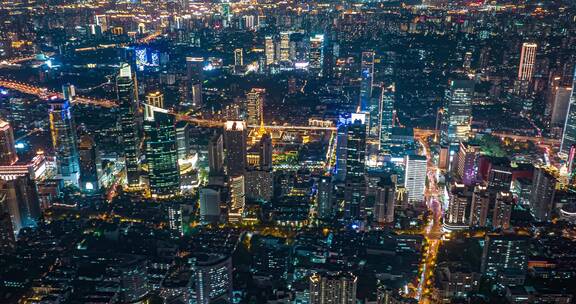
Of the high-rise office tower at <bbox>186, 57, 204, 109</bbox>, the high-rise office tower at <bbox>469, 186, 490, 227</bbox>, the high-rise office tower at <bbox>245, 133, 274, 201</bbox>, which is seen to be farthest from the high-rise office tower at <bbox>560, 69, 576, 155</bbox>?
the high-rise office tower at <bbox>186, 57, 204, 109</bbox>

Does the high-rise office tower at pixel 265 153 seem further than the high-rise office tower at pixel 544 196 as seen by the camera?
Yes

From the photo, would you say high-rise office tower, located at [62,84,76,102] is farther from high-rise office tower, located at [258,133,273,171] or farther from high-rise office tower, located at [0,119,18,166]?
high-rise office tower, located at [258,133,273,171]

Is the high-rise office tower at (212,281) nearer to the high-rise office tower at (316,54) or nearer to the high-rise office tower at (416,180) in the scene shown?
the high-rise office tower at (416,180)

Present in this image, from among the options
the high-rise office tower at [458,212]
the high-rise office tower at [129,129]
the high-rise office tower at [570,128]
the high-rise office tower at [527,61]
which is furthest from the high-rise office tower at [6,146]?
the high-rise office tower at [527,61]

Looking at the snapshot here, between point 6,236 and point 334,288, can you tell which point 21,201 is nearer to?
point 6,236

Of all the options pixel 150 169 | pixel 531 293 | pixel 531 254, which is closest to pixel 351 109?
pixel 150 169

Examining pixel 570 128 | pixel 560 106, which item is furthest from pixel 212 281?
pixel 560 106

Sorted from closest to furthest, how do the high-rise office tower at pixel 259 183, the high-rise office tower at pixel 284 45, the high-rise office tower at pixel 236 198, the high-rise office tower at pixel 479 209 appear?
the high-rise office tower at pixel 479 209 → the high-rise office tower at pixel 236 198 → the high-rise office tower at pixel 259 183 → the high-rise office tower at pixel 284 45

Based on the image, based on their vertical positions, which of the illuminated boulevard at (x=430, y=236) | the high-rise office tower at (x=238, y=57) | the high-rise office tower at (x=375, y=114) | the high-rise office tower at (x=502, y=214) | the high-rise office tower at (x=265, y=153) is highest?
the high-rise office tower at (x=238, y=57)

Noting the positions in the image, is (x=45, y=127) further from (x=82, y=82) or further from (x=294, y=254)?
(x=294, y=254)
